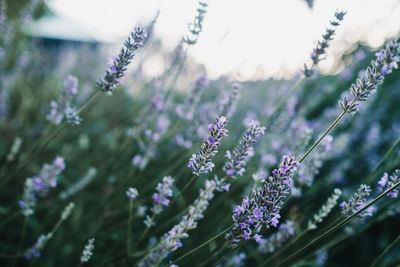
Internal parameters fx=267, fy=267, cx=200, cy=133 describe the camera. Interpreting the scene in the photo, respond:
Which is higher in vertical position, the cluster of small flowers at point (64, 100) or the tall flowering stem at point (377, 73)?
the cluster of small flowers at point (64, 100)

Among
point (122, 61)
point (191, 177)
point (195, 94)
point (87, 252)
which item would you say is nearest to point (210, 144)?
point (122, 61)

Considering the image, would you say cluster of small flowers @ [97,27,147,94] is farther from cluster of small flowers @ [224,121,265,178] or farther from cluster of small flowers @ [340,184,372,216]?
cluster of small flowers @ [340,184,372,216]

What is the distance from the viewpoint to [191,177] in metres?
1.97

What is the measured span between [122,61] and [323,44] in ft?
3.37

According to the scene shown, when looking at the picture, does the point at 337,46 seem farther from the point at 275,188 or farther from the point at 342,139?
the point at 275,188

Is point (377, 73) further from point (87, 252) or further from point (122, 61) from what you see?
point (87, 252)

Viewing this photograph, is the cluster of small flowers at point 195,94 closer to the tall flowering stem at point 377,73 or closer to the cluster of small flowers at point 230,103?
the cluster of small flowers at point 230,103

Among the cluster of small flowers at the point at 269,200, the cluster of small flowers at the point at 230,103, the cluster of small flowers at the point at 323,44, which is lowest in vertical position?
the cluster of small flowers at the point at 269,200

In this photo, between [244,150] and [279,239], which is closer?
[244,150]

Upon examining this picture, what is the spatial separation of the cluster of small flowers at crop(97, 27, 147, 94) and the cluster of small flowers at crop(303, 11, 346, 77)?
882 millimetres

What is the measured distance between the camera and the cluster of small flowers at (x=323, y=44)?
1295mm

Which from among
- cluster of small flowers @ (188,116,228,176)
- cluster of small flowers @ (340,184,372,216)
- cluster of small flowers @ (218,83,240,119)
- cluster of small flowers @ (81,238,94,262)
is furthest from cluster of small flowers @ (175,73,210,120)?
cluster of small flowers @ (340,184,372,216)

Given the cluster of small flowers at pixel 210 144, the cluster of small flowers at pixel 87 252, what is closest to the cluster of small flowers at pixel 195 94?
the cluster of small flowers at pixel 210 144

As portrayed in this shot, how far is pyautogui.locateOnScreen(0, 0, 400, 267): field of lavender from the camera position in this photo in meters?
1.15
